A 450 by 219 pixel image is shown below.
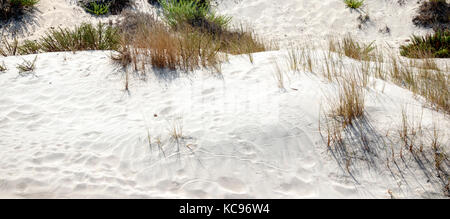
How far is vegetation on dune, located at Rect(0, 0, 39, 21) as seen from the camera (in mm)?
8094

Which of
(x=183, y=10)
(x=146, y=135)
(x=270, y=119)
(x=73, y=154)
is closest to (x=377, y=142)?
(x=270, y=119)

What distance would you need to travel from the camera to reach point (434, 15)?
25.3ft

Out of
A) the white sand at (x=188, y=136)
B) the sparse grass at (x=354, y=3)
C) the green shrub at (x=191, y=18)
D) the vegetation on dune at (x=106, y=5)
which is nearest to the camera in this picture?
the white sand at (x=188, y=136)

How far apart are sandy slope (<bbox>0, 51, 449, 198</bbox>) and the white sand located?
1cm

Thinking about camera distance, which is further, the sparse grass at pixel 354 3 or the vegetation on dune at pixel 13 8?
the sparse grass at pixel 354 3

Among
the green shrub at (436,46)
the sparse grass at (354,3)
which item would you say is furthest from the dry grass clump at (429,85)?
the sparse grass at (354,3)

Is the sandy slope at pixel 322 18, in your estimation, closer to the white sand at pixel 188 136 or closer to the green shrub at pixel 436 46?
the green shrub at pixel 436 46

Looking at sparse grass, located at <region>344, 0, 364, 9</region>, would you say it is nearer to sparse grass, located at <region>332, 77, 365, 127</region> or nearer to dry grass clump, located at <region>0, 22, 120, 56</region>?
sparse grass, located at <region>332, 77, 365, 127</region>

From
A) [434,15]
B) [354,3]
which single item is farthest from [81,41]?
[434,15]

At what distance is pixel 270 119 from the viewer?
10.5ft

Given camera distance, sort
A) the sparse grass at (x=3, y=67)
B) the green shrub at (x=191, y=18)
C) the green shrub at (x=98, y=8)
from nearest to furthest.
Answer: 1. the sparse grass at (x=3, y=67)
2. the green shrub at (x=191, y=18)
3. the green shrub at (x=98, y=8)

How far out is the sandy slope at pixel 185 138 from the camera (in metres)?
2.47

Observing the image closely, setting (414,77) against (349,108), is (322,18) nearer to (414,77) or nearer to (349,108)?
(414,77)

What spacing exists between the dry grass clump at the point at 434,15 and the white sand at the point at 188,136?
217 inches
